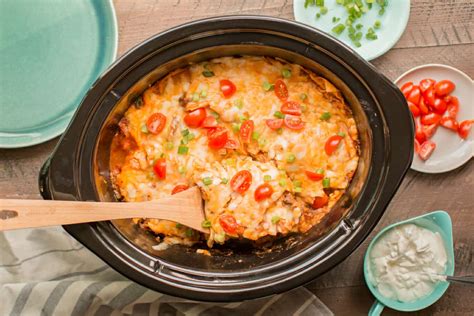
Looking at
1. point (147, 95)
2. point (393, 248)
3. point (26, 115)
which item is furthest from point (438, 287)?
point (26, 115)

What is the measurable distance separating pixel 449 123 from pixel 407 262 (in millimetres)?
640

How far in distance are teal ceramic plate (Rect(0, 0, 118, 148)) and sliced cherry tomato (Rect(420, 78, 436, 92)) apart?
1432 millimetres

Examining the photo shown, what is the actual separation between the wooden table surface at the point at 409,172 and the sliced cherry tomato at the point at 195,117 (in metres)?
0.55

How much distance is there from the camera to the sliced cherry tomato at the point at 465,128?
107 inches

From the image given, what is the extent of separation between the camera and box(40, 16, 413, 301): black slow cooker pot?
2.12m

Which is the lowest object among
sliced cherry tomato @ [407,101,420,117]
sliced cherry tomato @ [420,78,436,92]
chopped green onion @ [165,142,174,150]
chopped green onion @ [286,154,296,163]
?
sliced cherry tomato @ [407,101,420,117]

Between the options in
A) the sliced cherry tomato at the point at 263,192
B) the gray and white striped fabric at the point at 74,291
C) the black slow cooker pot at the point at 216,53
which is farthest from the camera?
the gray and white striped fabric at the point at 74,291

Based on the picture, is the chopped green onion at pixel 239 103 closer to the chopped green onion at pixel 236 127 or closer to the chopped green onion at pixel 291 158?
the chopped green onion at pixel 236 127

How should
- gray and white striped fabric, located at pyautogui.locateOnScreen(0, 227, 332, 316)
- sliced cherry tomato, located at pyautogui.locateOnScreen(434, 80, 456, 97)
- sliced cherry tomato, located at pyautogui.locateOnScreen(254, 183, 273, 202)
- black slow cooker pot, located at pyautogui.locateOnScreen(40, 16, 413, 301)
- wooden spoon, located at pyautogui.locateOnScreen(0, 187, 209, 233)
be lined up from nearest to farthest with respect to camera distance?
wooden spoon, located at pyautogui.locateOnScreen(0, 187, 209, 233) → black slow cooker pot, located at pyautogui.locateOnScreen(40, 16, 413, 301) → sliced cherry tomato, located at pyautogui.locateOnScreen(254, 183, 273, 202) → gray and white striped fabric, located at pyautogui.locateOnScreen(0, 227, 332, 316) → sliced cherry tomato, located at pyautogui.locateOnScreen(434, 80, 456, 97)

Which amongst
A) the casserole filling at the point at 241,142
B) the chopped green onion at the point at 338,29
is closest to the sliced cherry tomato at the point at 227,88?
the casserole filling at the point at 241,142

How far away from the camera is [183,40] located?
2.16 m

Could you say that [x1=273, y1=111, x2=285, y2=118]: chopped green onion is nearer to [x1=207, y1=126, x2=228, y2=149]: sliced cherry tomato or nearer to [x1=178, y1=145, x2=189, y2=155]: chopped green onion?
[x1=207, y1=126, x2=228, y2=149]: sliced cherry tomato

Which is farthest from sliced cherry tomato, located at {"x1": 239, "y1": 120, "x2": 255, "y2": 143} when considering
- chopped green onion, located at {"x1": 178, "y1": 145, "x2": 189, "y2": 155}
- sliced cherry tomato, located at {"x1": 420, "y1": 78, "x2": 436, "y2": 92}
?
sliced cherry tomato, located at {"x1": 420, "y1": 78, "x2": 436, "y2": 92}

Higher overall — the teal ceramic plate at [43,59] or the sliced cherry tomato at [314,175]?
the teal ceramic plate at [43,59]
